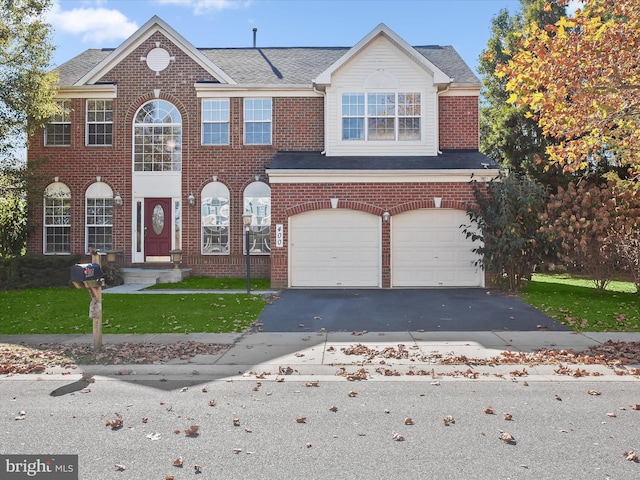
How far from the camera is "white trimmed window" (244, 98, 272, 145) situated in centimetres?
1766

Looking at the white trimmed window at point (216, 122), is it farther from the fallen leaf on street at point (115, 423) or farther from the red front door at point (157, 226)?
the fallen leaf on street at point (115, 423)

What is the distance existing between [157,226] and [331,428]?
14792mm

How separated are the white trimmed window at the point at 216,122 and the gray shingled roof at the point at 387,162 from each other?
253 centimetres

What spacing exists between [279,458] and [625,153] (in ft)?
45.5

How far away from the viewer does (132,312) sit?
11.0 m

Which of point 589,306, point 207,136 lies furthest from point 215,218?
point 589,306

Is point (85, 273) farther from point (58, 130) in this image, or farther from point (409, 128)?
point (58, 130)

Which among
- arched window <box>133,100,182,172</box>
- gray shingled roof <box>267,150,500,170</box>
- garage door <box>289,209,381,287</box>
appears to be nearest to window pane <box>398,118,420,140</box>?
gray shingled roof <box>267,150,500,170</box>

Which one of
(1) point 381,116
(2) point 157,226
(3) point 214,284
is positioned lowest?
(3) point 214,284

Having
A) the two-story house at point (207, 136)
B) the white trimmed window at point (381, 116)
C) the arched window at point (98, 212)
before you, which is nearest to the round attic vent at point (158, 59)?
the two-story house at point (207, 136)

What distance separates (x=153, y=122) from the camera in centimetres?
1794

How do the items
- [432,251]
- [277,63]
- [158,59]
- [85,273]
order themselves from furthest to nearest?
[277,63], [158,59], [432,251], [85,273]

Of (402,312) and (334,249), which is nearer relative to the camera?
(402,312)

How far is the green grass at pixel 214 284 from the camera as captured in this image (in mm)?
15009
